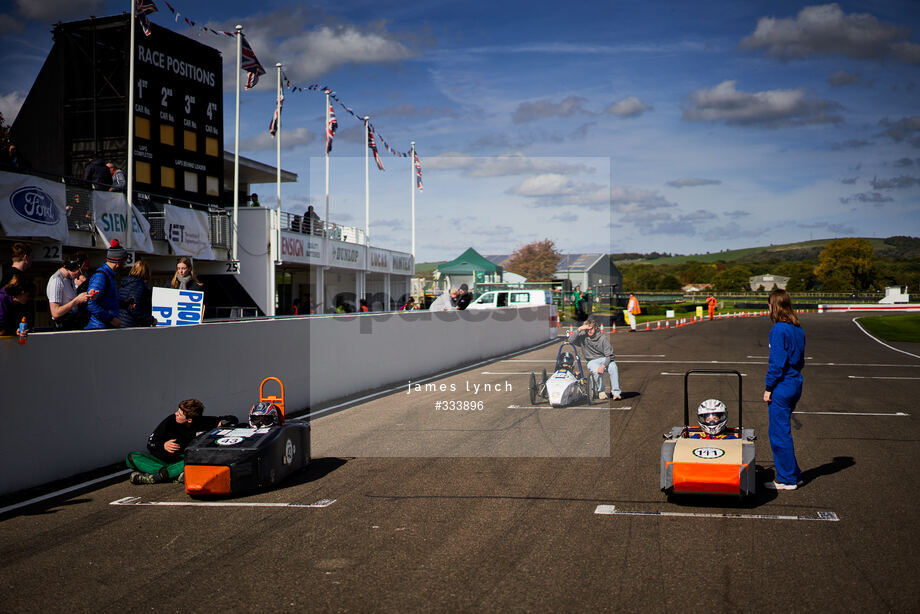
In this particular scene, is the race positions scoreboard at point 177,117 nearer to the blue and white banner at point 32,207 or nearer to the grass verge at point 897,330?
the blue and white banner at point 32,207

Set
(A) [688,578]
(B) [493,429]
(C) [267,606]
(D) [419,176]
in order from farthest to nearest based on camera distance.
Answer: (D) [419,176]
(B) [493,429]
(A) [688,578]
(C) [267,606]

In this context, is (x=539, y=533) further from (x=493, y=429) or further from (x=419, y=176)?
(x=419, y=176)

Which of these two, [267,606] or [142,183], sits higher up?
[142,183]

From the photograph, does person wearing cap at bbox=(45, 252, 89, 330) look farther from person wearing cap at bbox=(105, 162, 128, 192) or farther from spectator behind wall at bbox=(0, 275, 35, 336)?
person wearing cap at bbox=(105, 162, 128, 192)

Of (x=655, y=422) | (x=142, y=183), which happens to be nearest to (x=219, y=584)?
(x=655, y=422)

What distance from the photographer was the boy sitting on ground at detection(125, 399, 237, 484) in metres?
8.27

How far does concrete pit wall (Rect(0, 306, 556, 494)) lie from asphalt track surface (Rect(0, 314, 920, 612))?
0.82m

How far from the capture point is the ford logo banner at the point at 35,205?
18.9 m

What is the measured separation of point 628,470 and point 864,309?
244 ft

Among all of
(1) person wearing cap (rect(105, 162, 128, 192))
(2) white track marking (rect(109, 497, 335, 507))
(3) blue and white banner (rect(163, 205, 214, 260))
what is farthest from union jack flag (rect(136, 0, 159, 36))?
(2) white track marking (rect(109, 497, 335, 507))

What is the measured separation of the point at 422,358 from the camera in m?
18.7

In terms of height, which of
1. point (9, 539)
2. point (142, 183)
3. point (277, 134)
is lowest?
point (9, 539)

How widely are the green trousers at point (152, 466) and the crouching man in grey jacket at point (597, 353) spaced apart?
24.7 feet

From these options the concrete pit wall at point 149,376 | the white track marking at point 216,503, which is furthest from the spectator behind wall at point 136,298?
the white track marking at point 216,503
